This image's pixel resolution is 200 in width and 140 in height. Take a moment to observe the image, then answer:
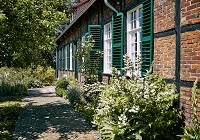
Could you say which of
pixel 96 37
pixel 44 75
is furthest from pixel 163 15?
pixel 44 75

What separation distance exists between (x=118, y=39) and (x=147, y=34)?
2091 millimetres

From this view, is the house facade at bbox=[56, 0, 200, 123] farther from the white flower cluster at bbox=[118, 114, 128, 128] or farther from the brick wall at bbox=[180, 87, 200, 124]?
the white flower cluster at bbox=[118, 114, 128, 128]

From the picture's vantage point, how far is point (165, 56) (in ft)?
17.6

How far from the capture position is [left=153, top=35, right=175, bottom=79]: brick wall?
5.12 metres

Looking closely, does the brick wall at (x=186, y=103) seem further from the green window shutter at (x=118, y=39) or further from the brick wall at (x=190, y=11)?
the green window shutter at (x=118, y=39)

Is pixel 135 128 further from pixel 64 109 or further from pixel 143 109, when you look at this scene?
pixel 64 109

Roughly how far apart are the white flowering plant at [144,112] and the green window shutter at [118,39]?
9.37 ft

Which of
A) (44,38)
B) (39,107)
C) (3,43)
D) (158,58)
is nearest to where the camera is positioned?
(158,58)

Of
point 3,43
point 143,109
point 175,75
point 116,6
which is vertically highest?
point 116,6

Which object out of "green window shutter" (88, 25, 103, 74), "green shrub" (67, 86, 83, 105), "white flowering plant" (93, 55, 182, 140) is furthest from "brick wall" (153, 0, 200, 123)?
"green shrub" (67, 86, 83, 105)

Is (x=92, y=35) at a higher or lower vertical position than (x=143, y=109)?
higher

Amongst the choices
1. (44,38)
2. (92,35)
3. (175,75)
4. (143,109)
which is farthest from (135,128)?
(92,35)

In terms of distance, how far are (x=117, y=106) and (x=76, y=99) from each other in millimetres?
5601

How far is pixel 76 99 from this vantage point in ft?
34.7
